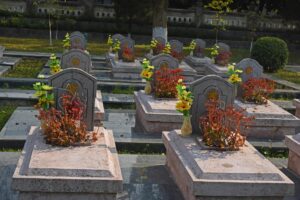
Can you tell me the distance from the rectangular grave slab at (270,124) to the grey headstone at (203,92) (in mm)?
1976

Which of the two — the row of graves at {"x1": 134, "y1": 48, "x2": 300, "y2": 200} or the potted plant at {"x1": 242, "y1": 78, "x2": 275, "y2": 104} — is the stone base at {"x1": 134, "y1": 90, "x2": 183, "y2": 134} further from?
the potted plant at {"x1": 242, "y1": 78, "x2": 275, "y2": 104}

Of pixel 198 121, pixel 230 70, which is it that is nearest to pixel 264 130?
pixel 230 70

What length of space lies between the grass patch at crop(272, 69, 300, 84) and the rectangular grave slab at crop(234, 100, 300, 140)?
7904 millimetres

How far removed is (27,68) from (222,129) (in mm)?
10891

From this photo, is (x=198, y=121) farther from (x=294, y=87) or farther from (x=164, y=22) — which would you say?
(x=164, y=22)

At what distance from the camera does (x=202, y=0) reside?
32.2m

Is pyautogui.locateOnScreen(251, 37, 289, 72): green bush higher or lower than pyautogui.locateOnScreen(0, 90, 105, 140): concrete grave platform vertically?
higher

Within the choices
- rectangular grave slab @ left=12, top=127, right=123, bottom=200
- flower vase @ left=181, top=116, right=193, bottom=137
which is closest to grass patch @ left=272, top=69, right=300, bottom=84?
flower vase @ left=181, top=116, right=193, bottom=137

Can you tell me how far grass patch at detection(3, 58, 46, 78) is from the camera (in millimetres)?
14892

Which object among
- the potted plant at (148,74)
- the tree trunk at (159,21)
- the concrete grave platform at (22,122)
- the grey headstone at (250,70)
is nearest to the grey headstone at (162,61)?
the potted plant at (148,74)

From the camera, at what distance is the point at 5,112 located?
10.5m

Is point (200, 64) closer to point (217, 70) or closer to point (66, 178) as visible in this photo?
point (217, 70)

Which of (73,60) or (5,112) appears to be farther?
(73,60)

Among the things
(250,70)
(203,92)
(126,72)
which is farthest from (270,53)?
(203,92)
